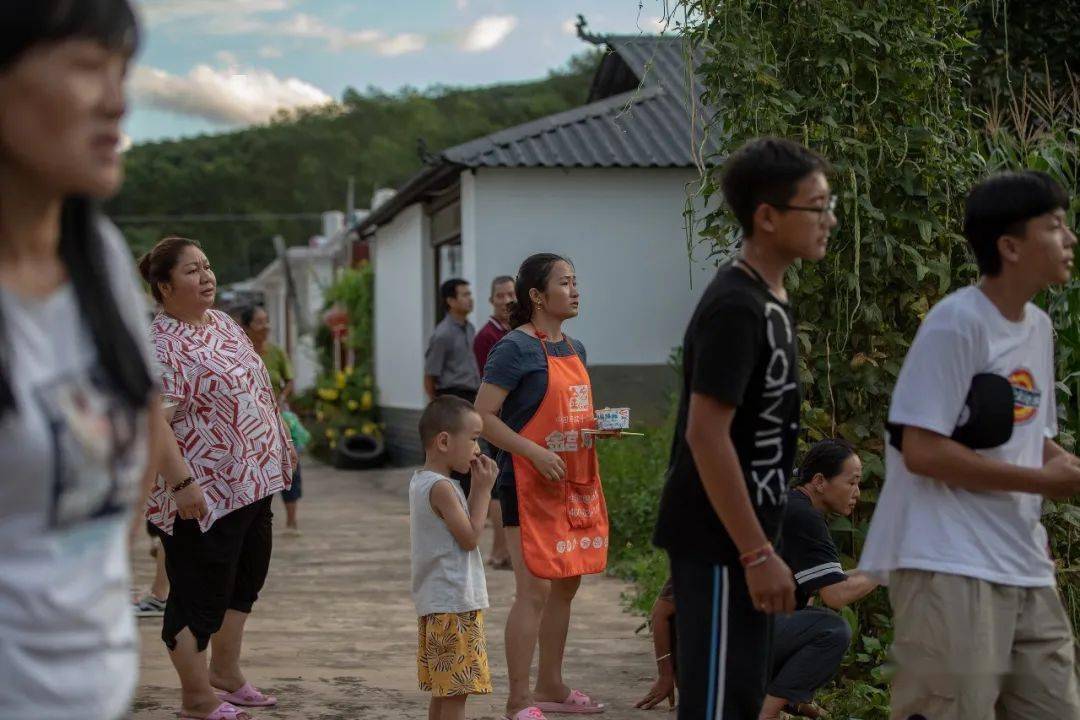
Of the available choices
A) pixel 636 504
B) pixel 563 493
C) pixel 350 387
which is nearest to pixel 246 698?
pixel 563 493

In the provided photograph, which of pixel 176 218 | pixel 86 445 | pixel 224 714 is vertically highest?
pixel 176 218

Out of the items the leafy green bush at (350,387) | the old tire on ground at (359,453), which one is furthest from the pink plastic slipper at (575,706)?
the leafy green bush at (350,387)

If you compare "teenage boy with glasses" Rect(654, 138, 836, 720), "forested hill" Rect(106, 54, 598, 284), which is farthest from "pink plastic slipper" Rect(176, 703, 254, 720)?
"forested hill" Rect(106, 54, 598, 284)

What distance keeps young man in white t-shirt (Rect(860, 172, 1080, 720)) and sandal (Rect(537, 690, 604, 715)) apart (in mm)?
2569

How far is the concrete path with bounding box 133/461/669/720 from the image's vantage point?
237 inches

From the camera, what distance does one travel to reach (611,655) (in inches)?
277

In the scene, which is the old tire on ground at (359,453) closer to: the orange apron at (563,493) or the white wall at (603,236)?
the white wall at (603,236)

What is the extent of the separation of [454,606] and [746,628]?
1.82 metres

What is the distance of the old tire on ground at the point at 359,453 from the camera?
2073 centimetres

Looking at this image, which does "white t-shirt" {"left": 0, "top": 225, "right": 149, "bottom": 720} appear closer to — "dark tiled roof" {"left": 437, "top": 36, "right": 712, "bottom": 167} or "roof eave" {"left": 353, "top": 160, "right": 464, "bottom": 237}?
"dark tiled roof" {"left": 437, "top": 36, "right": 712, "bottom": 167}

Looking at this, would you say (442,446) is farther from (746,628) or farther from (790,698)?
(746,628)

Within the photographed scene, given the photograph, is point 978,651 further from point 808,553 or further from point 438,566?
point 438,566

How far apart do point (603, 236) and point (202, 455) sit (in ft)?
35.3

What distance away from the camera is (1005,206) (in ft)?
11.1
